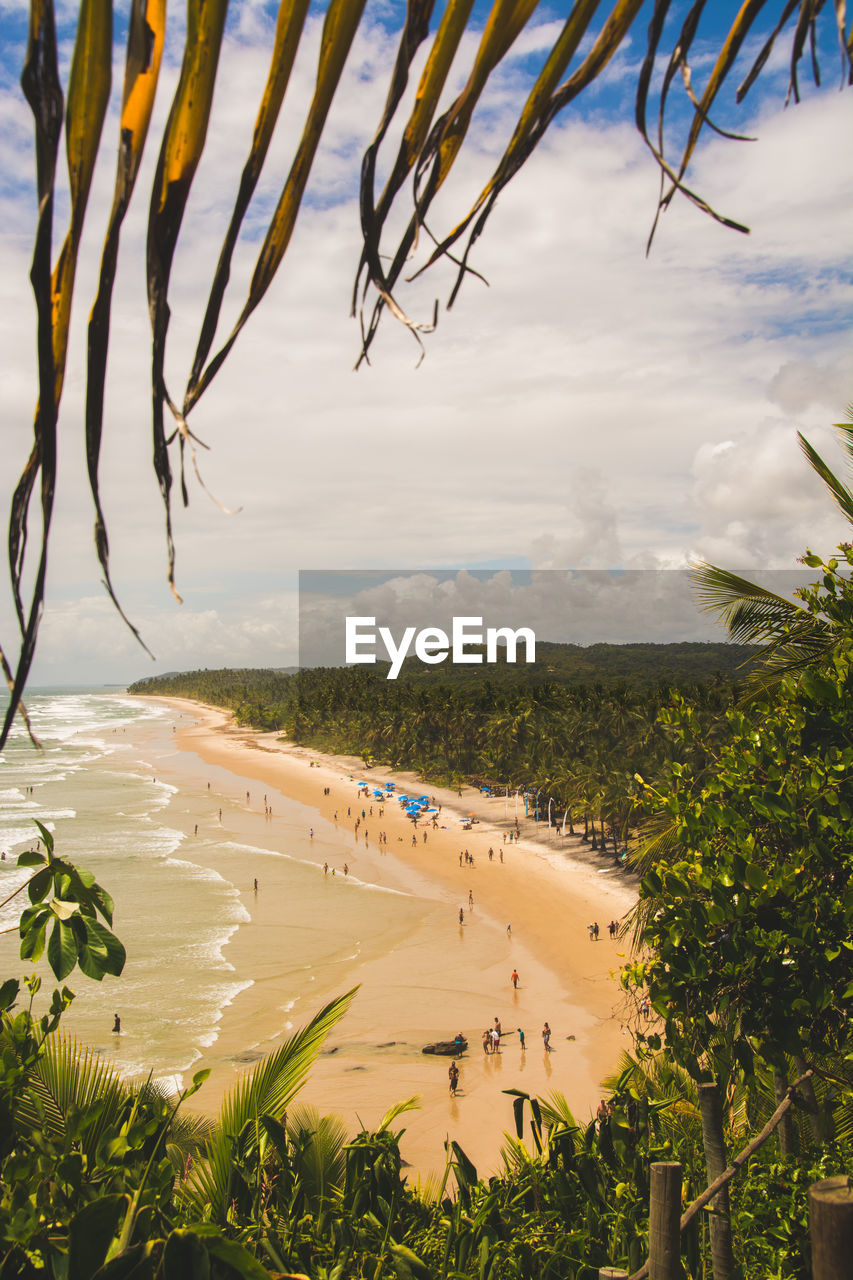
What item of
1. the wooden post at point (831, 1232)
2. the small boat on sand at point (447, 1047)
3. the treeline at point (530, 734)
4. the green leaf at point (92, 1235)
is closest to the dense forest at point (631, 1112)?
the green leaf at point (92, 1235)

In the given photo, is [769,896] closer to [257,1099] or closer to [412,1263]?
[412,1263]

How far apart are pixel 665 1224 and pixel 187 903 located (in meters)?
26.5

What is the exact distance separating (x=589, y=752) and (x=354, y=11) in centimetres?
4298

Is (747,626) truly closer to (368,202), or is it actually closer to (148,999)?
(368,202)

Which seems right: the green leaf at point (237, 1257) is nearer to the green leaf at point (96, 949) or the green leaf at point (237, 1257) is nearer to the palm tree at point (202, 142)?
the green leaf at point (96, 949)

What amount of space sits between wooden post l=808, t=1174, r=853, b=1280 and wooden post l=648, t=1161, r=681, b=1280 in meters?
0.66

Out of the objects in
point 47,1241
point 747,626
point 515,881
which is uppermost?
point 747,626

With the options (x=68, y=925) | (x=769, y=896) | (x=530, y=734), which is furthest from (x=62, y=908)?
(x=530, y=734)

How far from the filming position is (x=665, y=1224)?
109 inches

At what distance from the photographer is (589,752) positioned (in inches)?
1672

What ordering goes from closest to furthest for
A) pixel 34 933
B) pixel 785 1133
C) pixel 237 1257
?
pixel 237 1257, pixel 34 933, pixel 785 1133

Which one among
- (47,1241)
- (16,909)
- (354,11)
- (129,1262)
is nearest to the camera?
(354,11)

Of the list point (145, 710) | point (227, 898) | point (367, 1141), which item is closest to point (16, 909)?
point (227, 898)

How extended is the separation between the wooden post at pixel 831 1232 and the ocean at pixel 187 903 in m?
4.68
